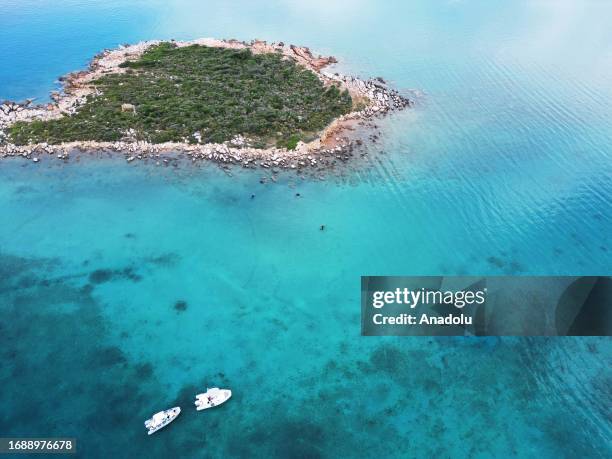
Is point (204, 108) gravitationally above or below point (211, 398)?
above

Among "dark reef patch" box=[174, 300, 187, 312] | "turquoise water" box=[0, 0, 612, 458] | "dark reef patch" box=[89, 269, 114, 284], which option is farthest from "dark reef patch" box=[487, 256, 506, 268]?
"dark reef patch" box=[89, 269, 114, 284]

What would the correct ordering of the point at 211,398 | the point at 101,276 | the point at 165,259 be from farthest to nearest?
the point at 165,259
the point at 101,276
the point at 211,398

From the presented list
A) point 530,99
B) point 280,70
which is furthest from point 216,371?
point 530,99

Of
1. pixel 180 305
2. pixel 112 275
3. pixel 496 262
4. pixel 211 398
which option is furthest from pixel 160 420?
pixel 496 262

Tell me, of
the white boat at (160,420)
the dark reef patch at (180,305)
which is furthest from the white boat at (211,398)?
the dark reef patch at (180,305)

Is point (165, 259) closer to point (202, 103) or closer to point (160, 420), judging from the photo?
point (160, 420)

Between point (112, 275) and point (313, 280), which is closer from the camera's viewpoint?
point (112, 275)

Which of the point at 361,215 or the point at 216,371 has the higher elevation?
the point at 361,215

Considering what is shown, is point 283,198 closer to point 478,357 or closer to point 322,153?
point 322,153
